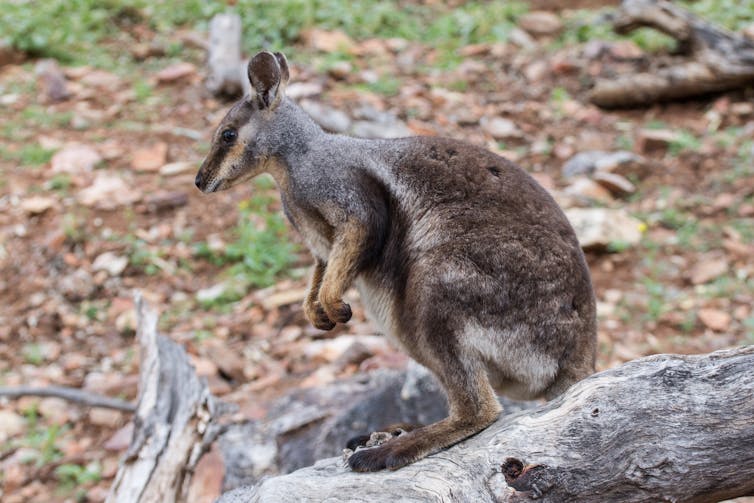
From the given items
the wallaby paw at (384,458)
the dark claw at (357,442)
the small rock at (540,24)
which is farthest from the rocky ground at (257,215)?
the wallaby paw at (384,458)

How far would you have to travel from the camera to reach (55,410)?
20.0ft

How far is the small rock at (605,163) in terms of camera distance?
802 cm

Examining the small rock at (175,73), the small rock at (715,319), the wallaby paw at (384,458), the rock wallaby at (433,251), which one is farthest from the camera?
the small rock at (175,73)

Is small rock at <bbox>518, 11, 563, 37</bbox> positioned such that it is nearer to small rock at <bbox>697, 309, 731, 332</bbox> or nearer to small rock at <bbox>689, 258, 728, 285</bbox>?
small rock at <bbox>689, 258, 728, 285</bbox>

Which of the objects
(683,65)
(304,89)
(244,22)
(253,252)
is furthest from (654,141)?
(244,22)

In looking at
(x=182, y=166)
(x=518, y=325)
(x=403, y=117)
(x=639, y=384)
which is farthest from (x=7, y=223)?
(x=639, y=384)

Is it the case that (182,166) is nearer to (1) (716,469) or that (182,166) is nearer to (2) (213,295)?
(2) (213,295)

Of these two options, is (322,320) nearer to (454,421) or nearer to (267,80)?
(454,421)

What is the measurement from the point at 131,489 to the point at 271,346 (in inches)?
97.6

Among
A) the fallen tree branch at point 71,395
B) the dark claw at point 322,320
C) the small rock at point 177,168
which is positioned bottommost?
the fallen tree branch at point 71,395

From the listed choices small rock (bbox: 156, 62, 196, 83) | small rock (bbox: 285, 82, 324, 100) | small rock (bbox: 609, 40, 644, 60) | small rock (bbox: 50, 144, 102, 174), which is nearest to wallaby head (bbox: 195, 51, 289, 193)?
small rock (bbox: 50, 144, 102, 174)

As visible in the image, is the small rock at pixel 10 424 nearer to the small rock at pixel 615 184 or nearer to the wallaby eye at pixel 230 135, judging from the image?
the wallaby eye at pixel 230 135

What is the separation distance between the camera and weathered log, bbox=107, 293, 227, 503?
4332 millimetres

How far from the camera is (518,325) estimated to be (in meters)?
3.60
